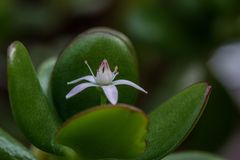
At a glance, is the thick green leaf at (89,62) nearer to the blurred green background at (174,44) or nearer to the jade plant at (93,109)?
the jade plant at (93,109)

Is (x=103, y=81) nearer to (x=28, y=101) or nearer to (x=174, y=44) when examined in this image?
(x=28, y=101)

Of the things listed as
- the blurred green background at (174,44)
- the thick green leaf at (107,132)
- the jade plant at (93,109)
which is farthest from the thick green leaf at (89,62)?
the blurred green background at (174,44)

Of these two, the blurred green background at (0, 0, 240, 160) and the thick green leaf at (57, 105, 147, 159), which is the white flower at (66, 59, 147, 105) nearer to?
the thick green leaf at (57, 105, 147, 159)

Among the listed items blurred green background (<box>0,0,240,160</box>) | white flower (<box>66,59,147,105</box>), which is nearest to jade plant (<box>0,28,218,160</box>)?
white flower (<box>66,59,147,105</box>)

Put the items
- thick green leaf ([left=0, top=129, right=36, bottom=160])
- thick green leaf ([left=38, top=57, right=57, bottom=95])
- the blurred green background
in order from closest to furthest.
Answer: thick green leaf ([left=0, top=129, right=36, bottom=160]) → thick green leaf ([left=38, top=57, right=57, bottom=95]) → the blurred green background

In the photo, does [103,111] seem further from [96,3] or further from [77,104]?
[96,3]

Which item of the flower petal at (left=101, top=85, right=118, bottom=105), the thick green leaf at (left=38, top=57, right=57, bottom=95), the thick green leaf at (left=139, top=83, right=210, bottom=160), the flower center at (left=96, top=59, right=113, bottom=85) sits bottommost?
the thick green leaf at (left=139, top=83, right=210, bottom=160)

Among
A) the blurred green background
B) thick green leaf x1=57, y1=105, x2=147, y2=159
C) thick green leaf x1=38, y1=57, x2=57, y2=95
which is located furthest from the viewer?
the blurred green background

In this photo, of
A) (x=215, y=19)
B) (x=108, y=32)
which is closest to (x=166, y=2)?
(x=215, y=19)
